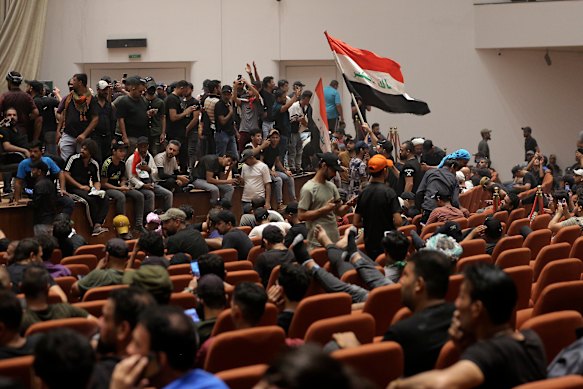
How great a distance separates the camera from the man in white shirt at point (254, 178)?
12836mm

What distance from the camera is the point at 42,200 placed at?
10383mm

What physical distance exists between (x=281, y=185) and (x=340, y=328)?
352 inches

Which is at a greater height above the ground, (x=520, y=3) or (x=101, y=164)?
(x=520, y=3)

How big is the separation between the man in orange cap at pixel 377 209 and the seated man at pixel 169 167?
490cm

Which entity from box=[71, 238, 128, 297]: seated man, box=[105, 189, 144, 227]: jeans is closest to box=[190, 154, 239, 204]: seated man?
box=[105, 189, 144, 227]: jeans

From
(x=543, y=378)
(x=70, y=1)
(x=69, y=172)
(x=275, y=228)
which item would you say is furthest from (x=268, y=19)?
(x=543, y=378)

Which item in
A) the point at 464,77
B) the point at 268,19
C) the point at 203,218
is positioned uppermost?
the point at 268,19

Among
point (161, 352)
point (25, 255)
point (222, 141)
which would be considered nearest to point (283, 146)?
point (222, 141)

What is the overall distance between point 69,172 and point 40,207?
810 millimetres

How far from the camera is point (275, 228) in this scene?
744cm

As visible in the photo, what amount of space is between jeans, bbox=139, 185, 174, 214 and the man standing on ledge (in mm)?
4185

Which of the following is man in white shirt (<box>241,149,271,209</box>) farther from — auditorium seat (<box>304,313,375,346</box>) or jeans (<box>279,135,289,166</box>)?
auditorium seat (<box>304,313,375,346</box>)

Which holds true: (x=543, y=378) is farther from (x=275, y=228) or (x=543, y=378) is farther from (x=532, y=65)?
(x=532, y=65)

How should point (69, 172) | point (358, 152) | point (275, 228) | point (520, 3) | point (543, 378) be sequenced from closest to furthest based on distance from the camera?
point (543, 378) → point (275, 228) → point (69, 172) → point (358, 152) → point (520, 3)
